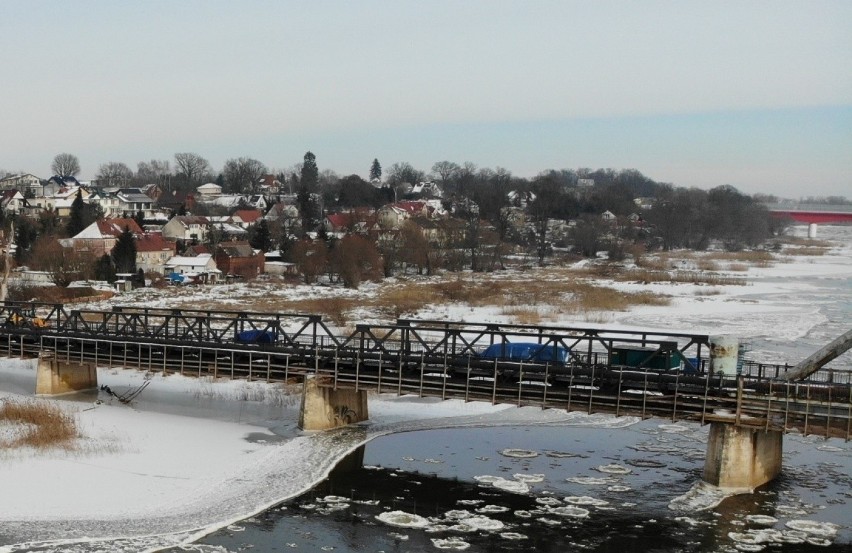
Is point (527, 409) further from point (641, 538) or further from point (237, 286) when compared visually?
point (237, 286)

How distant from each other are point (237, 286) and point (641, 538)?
62.1 meters

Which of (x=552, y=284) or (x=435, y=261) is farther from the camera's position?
(x=435, y=261)

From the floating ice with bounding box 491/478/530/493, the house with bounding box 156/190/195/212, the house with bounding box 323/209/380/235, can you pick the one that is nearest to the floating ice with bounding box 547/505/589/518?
the floating ice with bounding box 491/478/530/493

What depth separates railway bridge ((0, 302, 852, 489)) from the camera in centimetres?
2644

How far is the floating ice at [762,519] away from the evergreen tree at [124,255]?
71.1 meters

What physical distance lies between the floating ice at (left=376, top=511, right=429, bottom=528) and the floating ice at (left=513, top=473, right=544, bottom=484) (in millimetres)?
4312

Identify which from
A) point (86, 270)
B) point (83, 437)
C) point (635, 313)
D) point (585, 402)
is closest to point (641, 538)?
point (585, 402)

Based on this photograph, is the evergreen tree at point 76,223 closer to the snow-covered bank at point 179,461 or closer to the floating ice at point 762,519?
the snow-covered bank at point 179,461

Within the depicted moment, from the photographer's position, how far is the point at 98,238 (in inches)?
3839

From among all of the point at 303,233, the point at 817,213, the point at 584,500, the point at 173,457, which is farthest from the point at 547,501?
the point at 817,213

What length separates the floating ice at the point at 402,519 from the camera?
915 inches

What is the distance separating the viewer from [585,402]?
28781mm

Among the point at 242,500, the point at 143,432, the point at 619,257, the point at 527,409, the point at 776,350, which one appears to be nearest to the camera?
the point at 242,500

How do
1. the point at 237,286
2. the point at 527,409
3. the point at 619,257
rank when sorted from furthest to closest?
the point at 619,257 → the point at 237,286 → the point at 527,409
